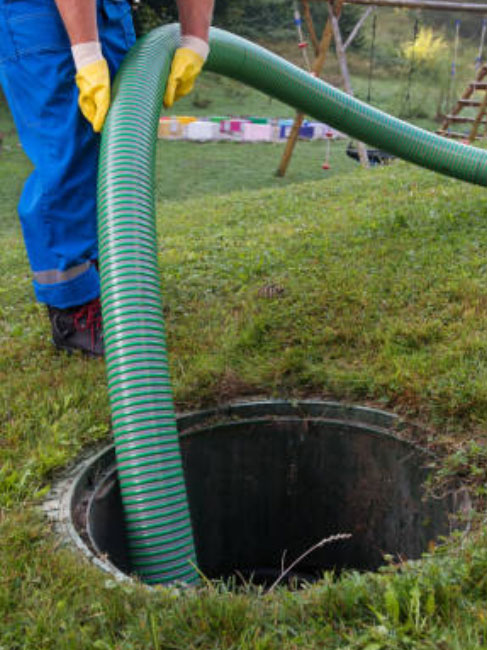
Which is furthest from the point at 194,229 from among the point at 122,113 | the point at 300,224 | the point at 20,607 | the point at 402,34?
the point at 402,34

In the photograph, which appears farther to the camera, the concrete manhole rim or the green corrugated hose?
the concrete manhole rim

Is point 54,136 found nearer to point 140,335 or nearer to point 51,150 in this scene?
point 51,150

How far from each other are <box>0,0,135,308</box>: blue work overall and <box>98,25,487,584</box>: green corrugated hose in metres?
0.27

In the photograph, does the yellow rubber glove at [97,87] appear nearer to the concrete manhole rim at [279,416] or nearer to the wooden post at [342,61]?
the concrete manhole rim at [279,416]

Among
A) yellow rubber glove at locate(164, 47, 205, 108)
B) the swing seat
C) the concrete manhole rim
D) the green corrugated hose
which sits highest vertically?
yellow rubber glove at locate(164, 47, 205, 108)

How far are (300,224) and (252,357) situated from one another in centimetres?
200

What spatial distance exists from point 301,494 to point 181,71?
5.47 ft

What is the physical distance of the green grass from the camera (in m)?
1.40

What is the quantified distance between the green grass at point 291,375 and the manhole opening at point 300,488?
0.11 metres

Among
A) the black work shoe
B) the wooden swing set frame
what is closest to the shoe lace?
the black work shoe

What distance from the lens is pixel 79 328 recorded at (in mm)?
Answer: 2918

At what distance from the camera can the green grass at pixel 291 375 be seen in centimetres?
140

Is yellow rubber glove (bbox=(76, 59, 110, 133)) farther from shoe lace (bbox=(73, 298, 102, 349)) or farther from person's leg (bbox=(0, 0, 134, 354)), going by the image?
shoe lace (bbox=(73, 298, 102, 349))

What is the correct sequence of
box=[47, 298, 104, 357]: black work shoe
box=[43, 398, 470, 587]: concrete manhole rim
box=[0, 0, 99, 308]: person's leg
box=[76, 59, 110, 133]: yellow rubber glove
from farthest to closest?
box=[47, 298, 104, 357]: black work shoe
box=[0, 0, 99, 308]: person's leg
box=[76, 59, 110, 133]: yellow rubber glove
box=[43, 398, 470, 587]: concrete manhole rim
